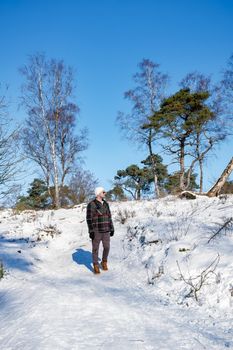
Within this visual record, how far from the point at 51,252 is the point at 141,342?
6561 millimetres


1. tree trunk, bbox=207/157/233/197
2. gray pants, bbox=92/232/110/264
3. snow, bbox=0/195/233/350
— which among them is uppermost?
tree trunk, bbox=207/157/233/197

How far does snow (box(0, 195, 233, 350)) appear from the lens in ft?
10.3

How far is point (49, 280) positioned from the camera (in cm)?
600

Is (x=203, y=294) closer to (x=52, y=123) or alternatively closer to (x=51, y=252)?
(x=51, y=252)

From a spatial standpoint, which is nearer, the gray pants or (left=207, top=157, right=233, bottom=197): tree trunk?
the gray pants

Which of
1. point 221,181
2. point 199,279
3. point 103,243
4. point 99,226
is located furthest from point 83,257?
point 221,181

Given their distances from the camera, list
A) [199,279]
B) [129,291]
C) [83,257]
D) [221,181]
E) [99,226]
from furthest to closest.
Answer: [221,181]
[83,257]
[99,226]
[129,291]
[199,279]

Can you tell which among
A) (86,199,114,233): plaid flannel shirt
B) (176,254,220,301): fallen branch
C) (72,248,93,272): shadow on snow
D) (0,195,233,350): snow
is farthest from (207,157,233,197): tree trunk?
(176,254,220,301): fallen branch

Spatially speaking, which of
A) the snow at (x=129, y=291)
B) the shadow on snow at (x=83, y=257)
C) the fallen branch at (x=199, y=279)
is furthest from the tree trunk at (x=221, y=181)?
the fallen branch at (x=199, y=279)

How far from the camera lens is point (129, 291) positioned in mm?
5125

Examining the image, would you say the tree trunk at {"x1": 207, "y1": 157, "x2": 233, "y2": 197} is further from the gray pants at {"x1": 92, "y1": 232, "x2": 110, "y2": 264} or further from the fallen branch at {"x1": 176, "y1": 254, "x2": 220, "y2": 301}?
the fallen branch at {"x1": 176, "y1": 254, "x2": 220, "y2": 301}

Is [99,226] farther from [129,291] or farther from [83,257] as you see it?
[129,291]

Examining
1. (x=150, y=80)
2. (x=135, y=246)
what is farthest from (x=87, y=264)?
(x=150, y=80)

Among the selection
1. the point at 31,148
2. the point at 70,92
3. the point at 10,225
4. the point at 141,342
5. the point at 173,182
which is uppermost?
the point at 70,92
